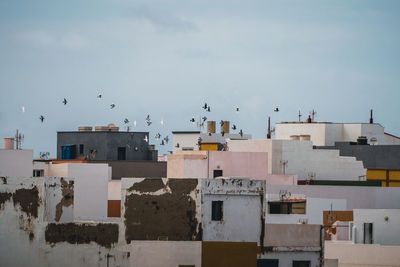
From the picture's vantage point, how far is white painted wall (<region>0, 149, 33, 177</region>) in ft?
146

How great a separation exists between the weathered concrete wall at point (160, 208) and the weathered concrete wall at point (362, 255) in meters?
8.69

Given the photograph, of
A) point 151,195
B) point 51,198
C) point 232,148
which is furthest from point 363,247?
point 232,148

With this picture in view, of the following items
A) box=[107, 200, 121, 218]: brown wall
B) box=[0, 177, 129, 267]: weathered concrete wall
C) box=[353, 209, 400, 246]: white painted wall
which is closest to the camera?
box=[0, 177, 129, 267]: weathered concrete wall

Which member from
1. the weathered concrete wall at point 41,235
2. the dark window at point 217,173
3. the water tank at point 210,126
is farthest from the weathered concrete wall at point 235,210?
the water tank at point 210,126

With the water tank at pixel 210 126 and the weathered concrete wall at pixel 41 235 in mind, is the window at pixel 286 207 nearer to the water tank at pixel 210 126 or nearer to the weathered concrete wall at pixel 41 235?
the weathered concrete wall at pixel 41 235

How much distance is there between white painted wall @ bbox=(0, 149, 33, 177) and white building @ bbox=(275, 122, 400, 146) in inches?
1126

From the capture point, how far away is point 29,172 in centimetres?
4538

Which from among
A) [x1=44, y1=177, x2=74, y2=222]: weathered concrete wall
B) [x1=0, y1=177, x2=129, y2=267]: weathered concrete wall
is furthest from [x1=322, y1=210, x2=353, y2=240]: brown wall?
[x1=44, y1=177, x2=74, y2=222]: weathered concrete wall

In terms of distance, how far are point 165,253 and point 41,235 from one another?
4.94 m

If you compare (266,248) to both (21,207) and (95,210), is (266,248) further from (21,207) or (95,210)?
(95,210)

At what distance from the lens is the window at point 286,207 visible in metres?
45.7

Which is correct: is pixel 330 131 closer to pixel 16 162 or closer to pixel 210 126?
pixel 210 126

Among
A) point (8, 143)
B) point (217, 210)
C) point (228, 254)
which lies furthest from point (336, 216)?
point (8, 143)

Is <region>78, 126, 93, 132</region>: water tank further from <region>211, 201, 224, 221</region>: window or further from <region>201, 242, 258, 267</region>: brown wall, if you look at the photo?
<region>201, 242, 258, 267</region>: brown wall
